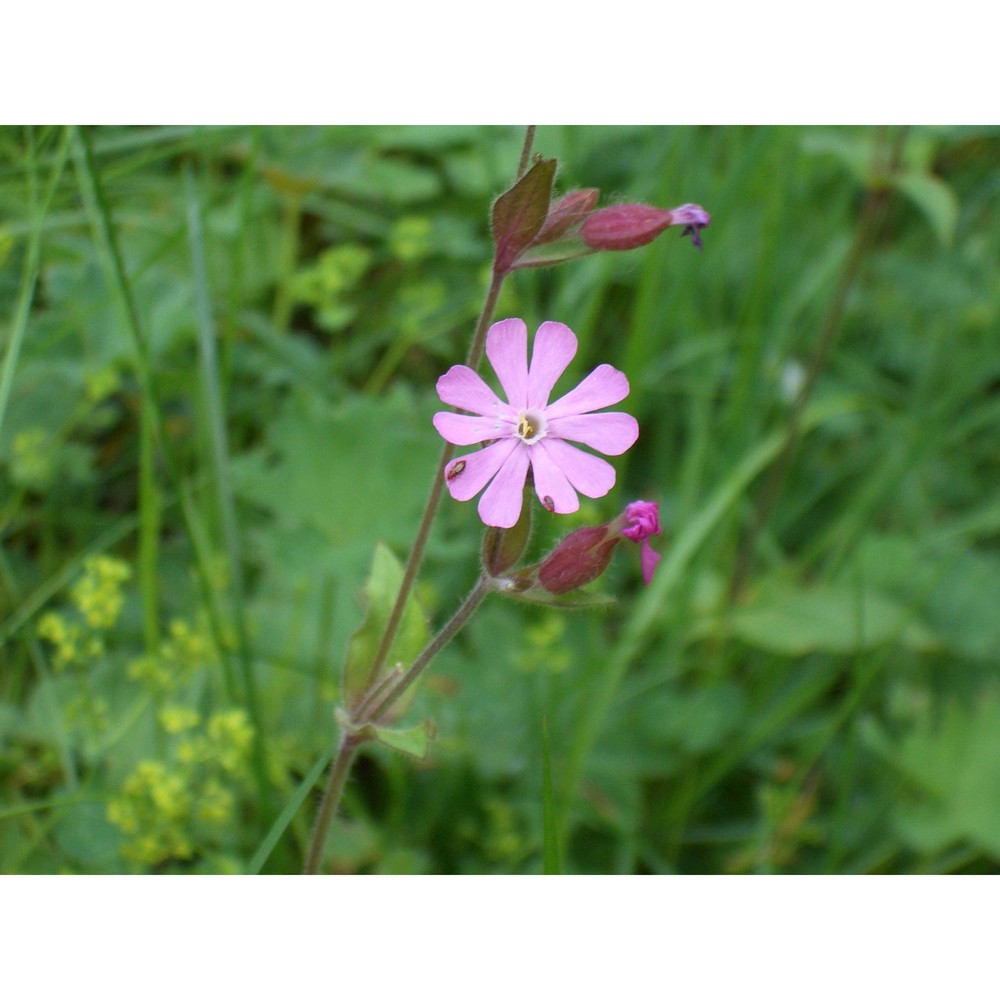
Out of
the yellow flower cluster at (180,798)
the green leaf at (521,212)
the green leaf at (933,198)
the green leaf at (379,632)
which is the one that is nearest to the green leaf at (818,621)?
the green leaf at (933,198)

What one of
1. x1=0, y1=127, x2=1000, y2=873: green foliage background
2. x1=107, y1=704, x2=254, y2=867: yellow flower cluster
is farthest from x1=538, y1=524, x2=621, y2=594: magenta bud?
x1=107, y1=704, x2=254, y2=867: yellow flower cluster

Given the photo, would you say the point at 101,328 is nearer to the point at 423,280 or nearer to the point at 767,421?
the point at 423,280

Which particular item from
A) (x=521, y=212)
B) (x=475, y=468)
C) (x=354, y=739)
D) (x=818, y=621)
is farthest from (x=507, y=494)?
(x=818, y=621)

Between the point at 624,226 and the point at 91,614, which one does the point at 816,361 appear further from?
the point at 91,614

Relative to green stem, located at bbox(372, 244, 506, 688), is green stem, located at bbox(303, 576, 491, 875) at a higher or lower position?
lower

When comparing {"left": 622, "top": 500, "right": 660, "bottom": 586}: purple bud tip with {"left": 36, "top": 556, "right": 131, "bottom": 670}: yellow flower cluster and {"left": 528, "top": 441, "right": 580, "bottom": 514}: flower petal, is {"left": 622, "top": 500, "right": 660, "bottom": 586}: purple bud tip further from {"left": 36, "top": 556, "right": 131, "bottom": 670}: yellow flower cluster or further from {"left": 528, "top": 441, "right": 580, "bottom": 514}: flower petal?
{"left": 36, "top": 556, "right": 131, "bottom": 670}: yellow flower cluster

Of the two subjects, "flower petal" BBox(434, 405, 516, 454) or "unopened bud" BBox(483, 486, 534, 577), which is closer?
"flower petal" BBox(434, 405, 516, 454)

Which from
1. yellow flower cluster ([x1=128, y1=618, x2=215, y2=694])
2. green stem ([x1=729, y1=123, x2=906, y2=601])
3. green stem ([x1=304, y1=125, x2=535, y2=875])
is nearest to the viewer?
green stem ([x1=304, y1=125, x2=535, y2=875])

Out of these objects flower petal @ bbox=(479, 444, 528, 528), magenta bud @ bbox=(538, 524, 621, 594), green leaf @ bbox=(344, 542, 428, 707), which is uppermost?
flower petal @ bbox=(479, 444, 528, 528)
